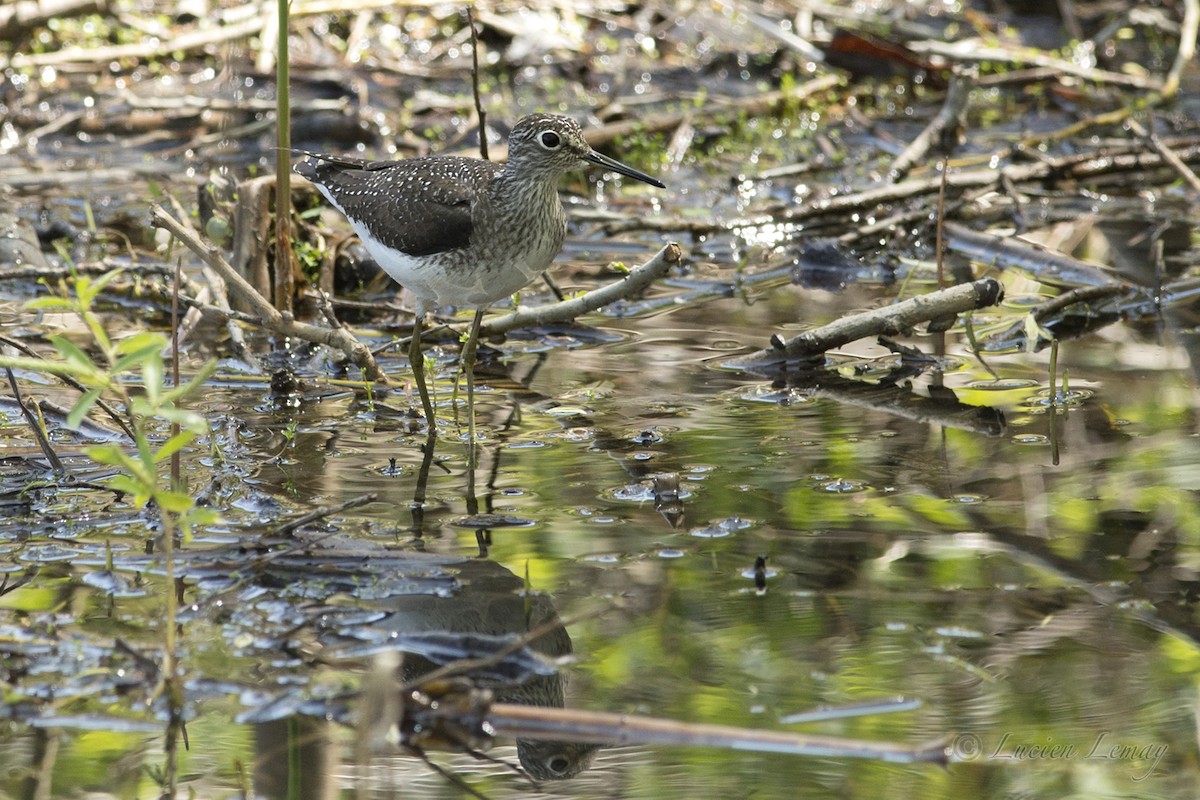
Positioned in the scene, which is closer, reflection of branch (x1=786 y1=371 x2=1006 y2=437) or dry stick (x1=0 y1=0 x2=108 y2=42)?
reflection of branch (x1=786 y1=371 x2=1006 y2=437)

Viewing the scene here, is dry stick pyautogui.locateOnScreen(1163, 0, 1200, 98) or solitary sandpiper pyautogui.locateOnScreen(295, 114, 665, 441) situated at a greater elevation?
dry stick pyautogui.locateOnScreen(1163, 0, 1200, 98)

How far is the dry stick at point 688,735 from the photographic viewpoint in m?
3.32

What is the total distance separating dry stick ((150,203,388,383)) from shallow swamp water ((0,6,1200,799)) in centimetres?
17

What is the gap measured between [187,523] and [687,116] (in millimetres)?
7285

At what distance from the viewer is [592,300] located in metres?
6.35

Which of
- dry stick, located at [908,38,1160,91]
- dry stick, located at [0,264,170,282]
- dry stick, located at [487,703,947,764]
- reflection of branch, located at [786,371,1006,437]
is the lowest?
dry stick, located at [487,703,947,764]

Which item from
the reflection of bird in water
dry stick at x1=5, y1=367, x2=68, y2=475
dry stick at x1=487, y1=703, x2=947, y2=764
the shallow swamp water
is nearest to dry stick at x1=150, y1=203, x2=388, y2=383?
the shallow swamp water

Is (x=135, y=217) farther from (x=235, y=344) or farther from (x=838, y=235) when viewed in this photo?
(x=838, y=235)

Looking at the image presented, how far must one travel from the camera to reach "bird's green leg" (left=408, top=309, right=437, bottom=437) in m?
5.76

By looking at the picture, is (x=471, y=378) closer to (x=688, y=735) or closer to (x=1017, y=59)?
(x=688, y=735)

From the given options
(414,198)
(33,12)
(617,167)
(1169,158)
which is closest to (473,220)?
(414,198)

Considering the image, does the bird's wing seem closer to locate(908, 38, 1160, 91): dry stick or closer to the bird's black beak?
the bird's black beak

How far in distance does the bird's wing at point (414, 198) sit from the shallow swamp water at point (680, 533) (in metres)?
→ 0.74

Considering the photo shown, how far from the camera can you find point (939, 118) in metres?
9.62
